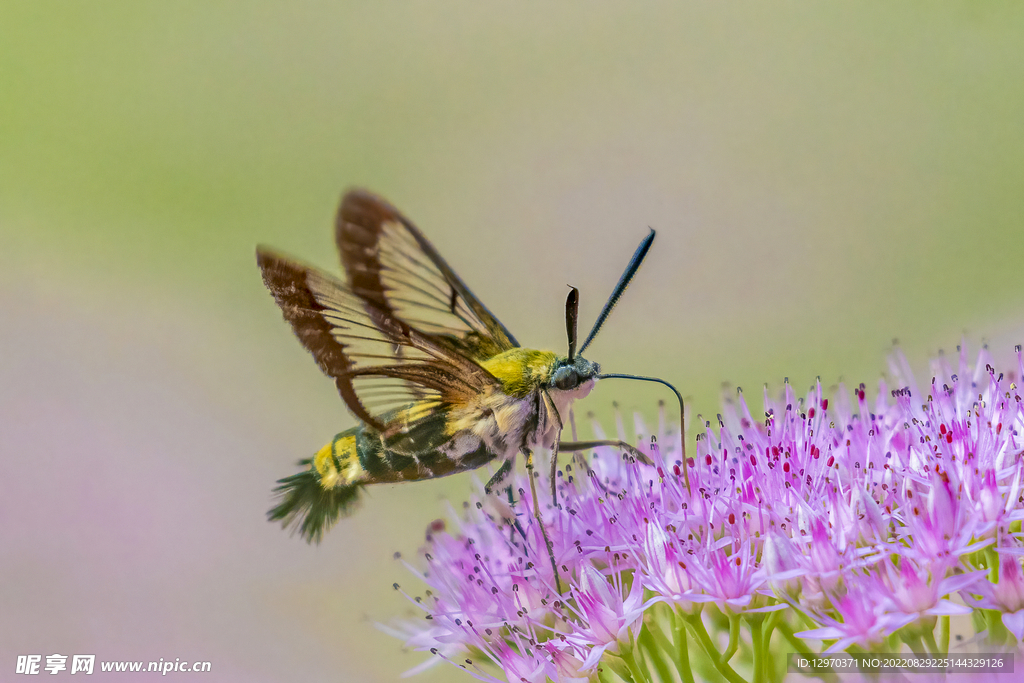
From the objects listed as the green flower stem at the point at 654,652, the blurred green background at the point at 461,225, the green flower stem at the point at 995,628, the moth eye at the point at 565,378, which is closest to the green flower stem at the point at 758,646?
the green flower stem at the point at 654,652

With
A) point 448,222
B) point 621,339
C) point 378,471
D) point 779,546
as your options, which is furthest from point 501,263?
point 779,546

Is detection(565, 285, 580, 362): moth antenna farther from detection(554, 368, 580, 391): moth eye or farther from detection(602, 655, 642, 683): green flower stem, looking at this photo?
detection(602, 655, 642, 683): green flower stem

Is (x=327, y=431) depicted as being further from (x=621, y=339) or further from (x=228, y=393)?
(x=621, y=339)

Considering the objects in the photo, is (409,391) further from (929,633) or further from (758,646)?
(929,633)

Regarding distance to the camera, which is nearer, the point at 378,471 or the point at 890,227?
the point at 378,471

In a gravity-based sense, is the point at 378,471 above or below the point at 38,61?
below
